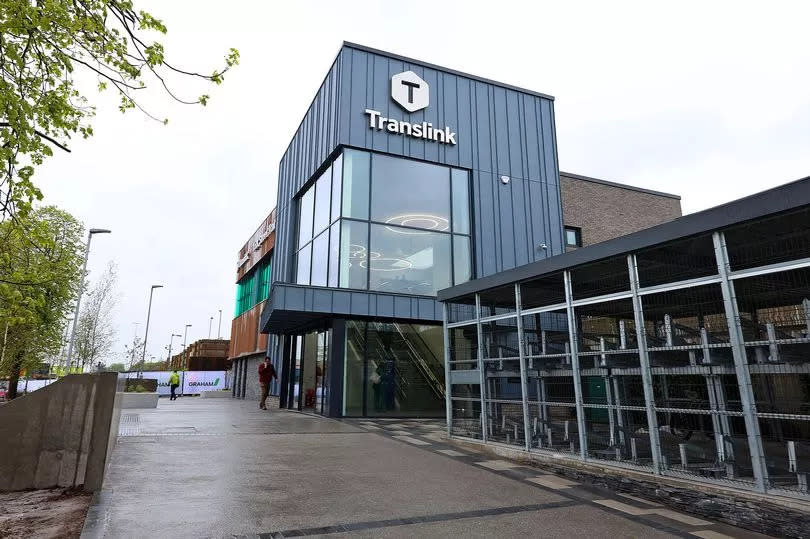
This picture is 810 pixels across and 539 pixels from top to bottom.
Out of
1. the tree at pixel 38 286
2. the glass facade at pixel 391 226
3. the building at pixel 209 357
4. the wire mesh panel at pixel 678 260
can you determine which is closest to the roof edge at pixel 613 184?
the glass facade at pixel 391 226

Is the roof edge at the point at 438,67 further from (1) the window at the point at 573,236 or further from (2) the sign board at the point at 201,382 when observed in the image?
(2) the sign board at the point at 201,382

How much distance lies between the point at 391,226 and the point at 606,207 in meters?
13.2

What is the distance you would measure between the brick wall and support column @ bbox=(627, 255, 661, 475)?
55.1 feet

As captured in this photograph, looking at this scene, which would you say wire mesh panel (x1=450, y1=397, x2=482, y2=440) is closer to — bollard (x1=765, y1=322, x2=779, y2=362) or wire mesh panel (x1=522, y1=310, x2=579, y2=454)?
wire mesh panel (x1=522, y1=310, x2=579, y2=454)

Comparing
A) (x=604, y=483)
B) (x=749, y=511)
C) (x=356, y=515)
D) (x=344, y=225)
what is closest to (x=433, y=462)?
(x=604, y=483)

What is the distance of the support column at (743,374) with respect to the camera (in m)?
5.23

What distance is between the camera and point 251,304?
106 feet

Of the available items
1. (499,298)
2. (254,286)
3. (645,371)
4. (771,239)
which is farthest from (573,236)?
(254,286)

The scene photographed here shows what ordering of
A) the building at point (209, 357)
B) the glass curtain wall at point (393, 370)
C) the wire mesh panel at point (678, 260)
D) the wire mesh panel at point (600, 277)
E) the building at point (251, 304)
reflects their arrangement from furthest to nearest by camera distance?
1. the building at point (209, 357)
2. the building at point (251, 304)
3. the glass curtain wall at point (393, 370)
4. the wire mesh panel at point (600, 277)
5. the wire mesh panel at point (678, 260)

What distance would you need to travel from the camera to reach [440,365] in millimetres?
17078

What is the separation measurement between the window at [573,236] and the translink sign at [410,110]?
25.9 feet

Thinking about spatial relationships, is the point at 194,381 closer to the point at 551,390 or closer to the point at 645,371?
the point at 551,390

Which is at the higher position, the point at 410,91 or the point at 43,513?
the point at 410,91

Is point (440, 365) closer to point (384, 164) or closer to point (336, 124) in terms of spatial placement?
point (384, 164)
